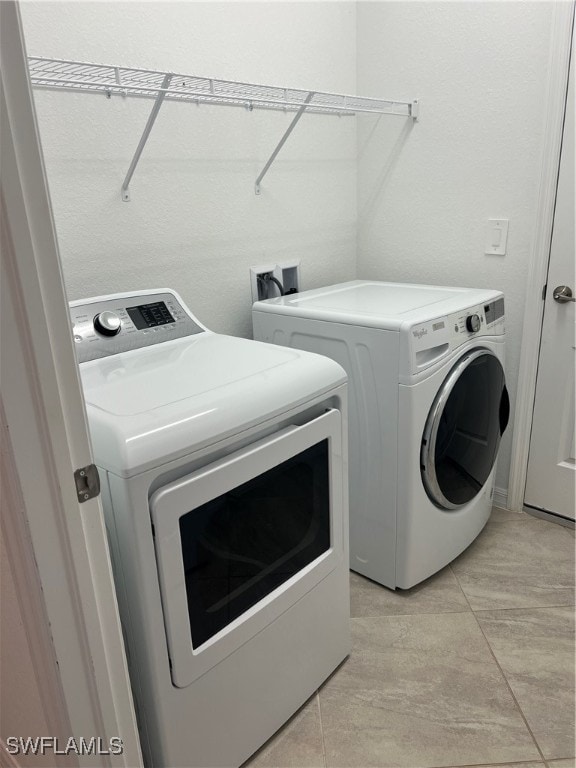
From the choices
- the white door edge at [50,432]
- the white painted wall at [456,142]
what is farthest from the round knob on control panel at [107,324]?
the white painted wall at [456,142]

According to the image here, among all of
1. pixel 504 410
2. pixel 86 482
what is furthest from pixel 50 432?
pixel 504 410

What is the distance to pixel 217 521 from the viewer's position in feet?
3.72

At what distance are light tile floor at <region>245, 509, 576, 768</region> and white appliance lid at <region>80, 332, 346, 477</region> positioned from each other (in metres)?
0.87

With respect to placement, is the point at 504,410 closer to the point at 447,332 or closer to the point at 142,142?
the point at 447,332

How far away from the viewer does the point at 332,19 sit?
2.12 m

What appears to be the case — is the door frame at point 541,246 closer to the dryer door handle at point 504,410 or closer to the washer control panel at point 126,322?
the dryer door handle at point 504,410

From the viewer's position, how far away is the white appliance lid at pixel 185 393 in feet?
3.22

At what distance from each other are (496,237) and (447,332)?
641mm

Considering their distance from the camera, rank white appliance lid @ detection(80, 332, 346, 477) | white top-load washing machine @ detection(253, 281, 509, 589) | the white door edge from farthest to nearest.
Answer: white top-load washing machine @ detection(253, 281, 509, 589) < white appliance lid @ detection(80, 332, 346, 477) < the white door edge

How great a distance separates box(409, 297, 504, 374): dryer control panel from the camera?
1.57 metres

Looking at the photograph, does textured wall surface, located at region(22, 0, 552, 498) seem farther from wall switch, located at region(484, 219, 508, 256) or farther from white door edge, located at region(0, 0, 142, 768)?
white door edge, located at region(0, 0, 142, 768)

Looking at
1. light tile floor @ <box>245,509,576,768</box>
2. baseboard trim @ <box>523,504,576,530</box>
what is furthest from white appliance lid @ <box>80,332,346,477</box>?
baseboard trim @ <box>523,504,576,530</box>

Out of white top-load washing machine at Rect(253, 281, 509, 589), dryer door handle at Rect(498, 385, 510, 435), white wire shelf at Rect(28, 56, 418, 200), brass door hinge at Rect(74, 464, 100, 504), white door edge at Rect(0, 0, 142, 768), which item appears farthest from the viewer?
dryer door handle at Rect(498, 385, 510, 435)

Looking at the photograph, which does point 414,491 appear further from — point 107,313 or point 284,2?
point 284,2
